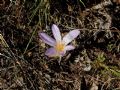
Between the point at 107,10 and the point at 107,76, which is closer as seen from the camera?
the point at 107,76

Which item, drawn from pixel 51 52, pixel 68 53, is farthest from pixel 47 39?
pixel 68 53

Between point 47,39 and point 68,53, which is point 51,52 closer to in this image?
point 47,39

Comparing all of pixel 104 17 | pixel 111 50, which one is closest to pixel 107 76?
pixel 111 50

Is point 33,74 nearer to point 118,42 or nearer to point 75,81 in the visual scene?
point 75,81

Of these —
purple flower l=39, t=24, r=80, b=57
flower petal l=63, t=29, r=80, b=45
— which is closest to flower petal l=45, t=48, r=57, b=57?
purple flower l=39, t=24, r=80, b=57

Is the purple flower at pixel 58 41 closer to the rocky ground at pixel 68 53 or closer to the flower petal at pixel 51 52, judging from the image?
the flower petal at pixel 51 52

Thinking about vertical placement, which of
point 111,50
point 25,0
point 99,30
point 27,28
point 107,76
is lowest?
point 107,76

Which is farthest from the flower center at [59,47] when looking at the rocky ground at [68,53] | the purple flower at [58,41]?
the rocky ground at [68,53]

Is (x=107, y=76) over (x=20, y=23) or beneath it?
beneath
